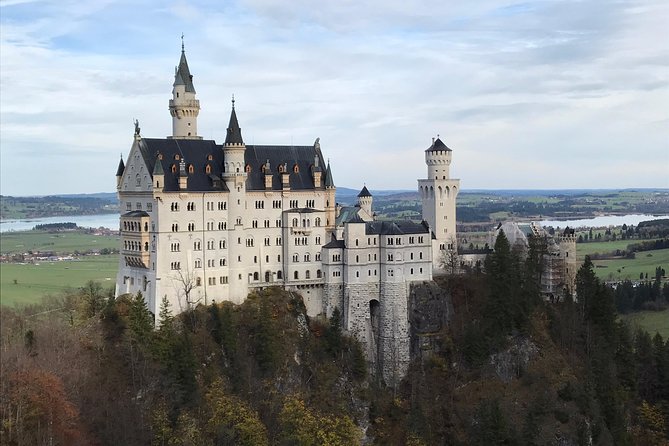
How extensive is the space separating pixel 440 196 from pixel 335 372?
23470 mm

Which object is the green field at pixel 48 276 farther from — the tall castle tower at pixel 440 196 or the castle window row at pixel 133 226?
the tall castle tower at pixel 440 196

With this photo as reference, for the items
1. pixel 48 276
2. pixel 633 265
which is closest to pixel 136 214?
pixel 48 276

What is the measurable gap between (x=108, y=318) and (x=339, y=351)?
70.9 ft

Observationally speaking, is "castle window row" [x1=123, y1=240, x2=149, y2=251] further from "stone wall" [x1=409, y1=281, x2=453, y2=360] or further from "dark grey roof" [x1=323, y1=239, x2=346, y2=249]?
"stone wall" [x1=409, y1=281, x2=453, y2=360]

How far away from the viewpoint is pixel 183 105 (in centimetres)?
8475

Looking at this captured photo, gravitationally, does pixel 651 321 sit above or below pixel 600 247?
below

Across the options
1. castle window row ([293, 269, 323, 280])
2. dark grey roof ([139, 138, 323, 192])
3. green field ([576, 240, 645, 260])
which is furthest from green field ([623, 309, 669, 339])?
dark grey roof ([139, 138, 323, 192])

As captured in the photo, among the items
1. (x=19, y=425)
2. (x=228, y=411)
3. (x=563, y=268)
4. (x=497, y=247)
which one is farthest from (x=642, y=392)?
(x=19, y=425)

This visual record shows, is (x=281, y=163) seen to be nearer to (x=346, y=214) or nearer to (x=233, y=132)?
(x=233, y=132)

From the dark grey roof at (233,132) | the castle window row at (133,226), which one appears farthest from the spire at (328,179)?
the castle window row at (133,226)

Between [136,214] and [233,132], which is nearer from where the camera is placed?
[136,214]

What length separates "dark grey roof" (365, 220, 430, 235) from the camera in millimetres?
85312

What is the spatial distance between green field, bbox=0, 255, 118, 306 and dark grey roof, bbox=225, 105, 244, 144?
20.5m

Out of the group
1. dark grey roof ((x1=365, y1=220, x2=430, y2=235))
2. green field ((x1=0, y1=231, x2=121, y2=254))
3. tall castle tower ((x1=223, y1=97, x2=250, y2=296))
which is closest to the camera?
tall castle tower ((x1=223, y1=97, x2=250, y2=296))
